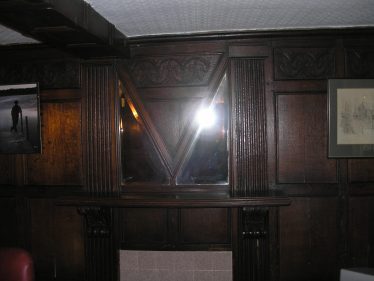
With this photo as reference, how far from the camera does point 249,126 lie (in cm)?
284

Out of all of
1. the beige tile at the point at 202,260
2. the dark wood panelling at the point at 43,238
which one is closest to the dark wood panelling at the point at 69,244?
the dark wood panelling at the point at 43,238

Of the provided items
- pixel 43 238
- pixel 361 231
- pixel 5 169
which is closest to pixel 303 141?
pixel 361 231

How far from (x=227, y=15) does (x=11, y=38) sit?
2.14m

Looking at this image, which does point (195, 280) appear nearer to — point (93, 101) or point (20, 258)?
point (20, 258)

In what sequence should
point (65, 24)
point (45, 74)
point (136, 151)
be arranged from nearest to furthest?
point (65, 24)
point (136, 151)
point (45, 74)

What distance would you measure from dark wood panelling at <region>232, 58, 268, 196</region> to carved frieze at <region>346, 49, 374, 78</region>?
845 mm

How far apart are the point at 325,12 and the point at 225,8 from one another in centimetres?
85

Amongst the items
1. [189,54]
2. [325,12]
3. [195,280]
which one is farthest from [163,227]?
[325,12]

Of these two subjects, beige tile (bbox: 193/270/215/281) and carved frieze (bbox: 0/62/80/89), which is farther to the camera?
carved frieze (bbox: 0/62/80/89)

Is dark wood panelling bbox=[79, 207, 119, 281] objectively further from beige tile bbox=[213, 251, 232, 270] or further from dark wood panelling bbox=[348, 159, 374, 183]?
dark wood panelling bbox=[348, 159, 374, 183]

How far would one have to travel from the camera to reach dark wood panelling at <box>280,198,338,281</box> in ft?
9.29

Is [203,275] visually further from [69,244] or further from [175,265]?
[69,244]

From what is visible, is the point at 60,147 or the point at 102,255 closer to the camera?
the point at 102,255

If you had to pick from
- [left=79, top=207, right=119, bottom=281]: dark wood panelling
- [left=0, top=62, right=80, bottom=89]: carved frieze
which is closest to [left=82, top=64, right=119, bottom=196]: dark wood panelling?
[left=0, top=62, right=80, bottom=89]: carved frieze
